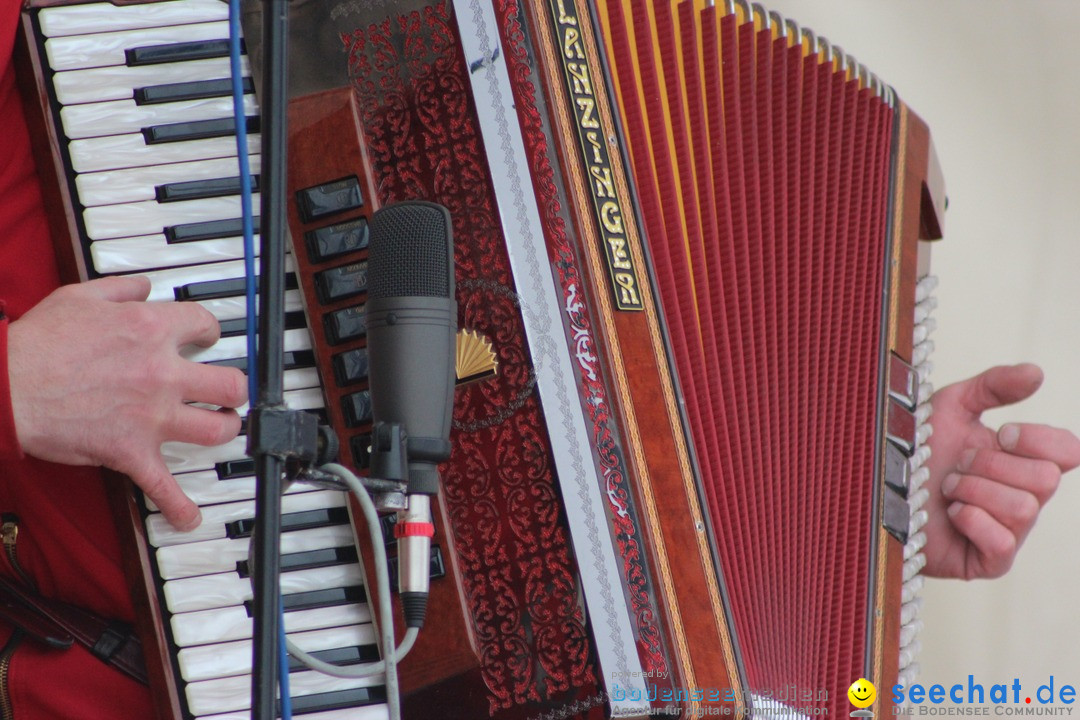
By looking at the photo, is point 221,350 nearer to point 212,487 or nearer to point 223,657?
point 212,487

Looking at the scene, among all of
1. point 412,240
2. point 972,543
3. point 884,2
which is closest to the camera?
point 412,240

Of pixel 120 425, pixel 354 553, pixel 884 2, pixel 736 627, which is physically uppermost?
pixel 884 2

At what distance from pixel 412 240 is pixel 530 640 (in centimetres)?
39

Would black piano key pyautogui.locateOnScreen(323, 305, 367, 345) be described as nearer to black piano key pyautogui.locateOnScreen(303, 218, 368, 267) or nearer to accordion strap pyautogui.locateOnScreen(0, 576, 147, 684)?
black piano key pyautogui.locateOnScreen(303, 218, 368, 267)

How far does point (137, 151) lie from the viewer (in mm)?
944

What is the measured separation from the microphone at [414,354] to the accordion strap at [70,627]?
17.0 inches

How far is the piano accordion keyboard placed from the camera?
90cm

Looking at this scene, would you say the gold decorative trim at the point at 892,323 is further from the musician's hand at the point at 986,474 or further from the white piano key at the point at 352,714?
the white piano key at the point at 352,714

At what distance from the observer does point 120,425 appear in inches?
33.4

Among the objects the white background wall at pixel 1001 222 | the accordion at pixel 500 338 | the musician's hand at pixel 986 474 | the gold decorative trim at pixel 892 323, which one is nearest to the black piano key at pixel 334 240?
the accordion at pixel 500 338

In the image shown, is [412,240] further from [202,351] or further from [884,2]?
[884,2]

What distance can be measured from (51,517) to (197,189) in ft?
1.10

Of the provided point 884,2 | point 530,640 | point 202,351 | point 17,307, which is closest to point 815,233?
point 530,640

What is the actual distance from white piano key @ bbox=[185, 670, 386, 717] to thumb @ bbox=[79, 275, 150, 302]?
1.09 feet
